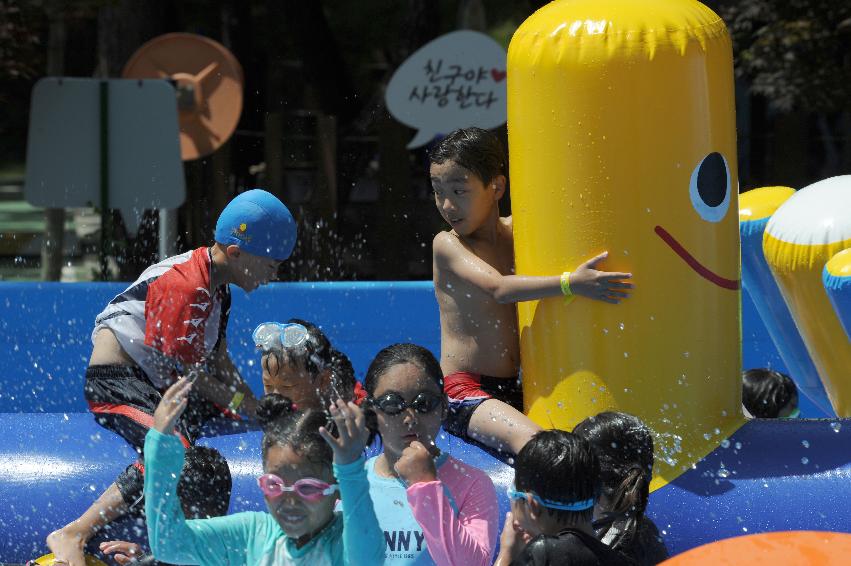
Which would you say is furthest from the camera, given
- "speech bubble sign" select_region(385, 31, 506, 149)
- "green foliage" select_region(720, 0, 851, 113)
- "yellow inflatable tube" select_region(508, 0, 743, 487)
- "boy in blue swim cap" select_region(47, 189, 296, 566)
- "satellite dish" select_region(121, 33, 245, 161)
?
"green foliage" select_region(720, 0, 851, 113)

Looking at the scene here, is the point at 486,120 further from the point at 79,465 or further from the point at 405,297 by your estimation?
the point at 79,465

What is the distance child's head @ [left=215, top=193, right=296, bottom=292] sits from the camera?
416 centimetres

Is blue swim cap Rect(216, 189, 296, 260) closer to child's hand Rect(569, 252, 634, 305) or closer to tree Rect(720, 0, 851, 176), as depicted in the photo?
child's hand Rect(569, 252, 634, 305)

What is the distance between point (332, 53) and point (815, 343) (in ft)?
24.8

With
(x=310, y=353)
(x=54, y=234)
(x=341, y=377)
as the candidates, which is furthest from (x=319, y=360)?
(x=54, y=234)

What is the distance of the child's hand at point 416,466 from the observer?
9.88 ft

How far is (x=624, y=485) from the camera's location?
3215mm

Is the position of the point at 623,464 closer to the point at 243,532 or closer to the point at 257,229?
the point at 243,532

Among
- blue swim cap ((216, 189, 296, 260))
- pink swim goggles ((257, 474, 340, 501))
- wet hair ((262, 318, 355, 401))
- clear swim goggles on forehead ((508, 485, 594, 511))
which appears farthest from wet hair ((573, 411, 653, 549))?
blue swim cap ((216, 189, 296, 260))

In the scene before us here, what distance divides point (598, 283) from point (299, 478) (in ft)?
3.87

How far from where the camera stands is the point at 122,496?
12.5ft

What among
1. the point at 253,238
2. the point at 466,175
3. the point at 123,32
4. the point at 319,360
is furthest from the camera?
the point at 123,32

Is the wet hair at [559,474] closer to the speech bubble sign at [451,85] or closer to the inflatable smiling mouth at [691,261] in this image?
the inflatable smiling mouth at [691,261]

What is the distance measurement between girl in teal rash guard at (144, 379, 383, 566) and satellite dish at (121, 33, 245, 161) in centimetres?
587
